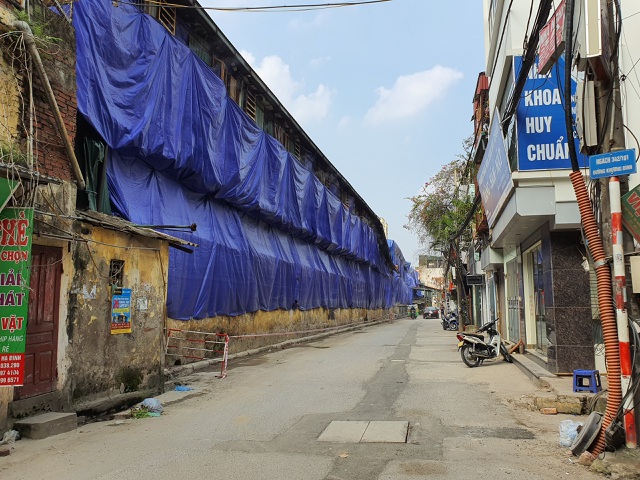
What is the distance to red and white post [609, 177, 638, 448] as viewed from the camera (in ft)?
17.7

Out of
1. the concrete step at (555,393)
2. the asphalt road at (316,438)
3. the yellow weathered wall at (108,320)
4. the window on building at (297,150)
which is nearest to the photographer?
the asphalt road at (316,438)

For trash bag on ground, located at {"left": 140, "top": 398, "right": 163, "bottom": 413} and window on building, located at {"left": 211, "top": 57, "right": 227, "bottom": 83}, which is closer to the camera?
trash bag on ground, located at {"left": 140, "top": 398, "right": 163, "bottom": 413}

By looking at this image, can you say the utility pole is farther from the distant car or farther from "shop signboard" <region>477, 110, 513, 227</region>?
the distant car

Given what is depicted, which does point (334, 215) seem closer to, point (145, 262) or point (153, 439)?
point (145, 262)

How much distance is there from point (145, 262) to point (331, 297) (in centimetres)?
2082

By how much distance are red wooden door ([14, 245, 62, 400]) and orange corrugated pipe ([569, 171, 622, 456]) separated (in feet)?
22.4

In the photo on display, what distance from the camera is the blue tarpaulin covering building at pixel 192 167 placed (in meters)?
10.9

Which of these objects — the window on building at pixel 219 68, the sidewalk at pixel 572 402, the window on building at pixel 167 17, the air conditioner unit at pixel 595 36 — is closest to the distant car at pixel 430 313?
the sidewalk at pixel 572 402

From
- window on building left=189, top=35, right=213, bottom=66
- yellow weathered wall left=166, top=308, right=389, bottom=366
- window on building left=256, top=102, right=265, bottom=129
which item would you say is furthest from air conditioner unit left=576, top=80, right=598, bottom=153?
→ window on building left=256, top=102, right=265, bottom=129

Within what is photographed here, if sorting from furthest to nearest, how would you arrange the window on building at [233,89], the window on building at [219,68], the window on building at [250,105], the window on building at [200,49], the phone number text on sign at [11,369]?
the window on building at [250,105]
the window on building at [233,89]
the window on building at [219,68]
the window on building at [200,49]
the phone number text on sign at [11,369]

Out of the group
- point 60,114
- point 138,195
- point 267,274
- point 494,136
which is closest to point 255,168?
point 267,274

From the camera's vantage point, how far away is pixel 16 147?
7.30 meters

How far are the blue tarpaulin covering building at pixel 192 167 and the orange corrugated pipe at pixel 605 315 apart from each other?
8597 millimetres

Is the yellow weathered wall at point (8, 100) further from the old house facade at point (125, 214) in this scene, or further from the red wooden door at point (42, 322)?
the red wooden door at point (42, 322)
